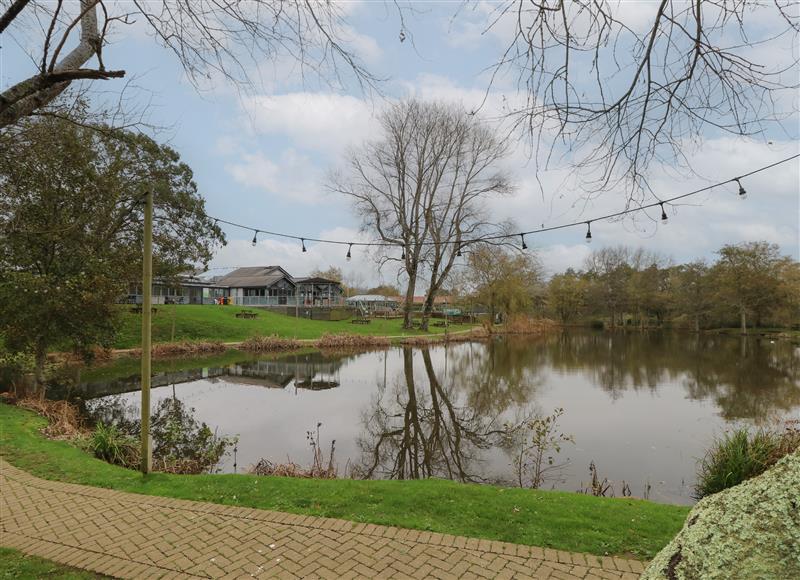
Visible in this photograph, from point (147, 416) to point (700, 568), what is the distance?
6.06 metres

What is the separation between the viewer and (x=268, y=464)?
698 cm

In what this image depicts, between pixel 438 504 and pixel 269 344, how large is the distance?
21.0m

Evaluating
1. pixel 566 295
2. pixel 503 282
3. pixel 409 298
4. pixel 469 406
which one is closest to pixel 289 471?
pixel 469 406

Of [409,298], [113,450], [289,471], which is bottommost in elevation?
[289,471]

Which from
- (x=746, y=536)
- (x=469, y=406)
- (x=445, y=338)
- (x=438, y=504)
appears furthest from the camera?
(x=445, y=338)

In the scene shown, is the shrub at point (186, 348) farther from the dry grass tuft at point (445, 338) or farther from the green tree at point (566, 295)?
the green tree at point (566, 295)

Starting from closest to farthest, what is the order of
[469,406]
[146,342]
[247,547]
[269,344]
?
[247,547] → [146,342] → [469,406] → [269,344]

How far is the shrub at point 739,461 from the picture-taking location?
5.92 m

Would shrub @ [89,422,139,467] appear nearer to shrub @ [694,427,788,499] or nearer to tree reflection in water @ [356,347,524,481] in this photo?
tree reflection in water @ [356,347,524,481]

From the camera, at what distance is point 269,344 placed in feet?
80.0

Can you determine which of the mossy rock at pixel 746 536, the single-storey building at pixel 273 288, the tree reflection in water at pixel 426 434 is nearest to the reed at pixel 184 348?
the tree reflection in water at pixel 426 434

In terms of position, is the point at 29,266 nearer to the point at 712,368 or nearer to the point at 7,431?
the point at 7,431

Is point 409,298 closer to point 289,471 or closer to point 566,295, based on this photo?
point 566,295

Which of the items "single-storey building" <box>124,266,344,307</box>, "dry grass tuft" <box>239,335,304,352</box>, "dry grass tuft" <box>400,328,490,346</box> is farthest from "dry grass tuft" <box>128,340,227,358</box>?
"single-storey building" <box>124,266,344,307</box>
